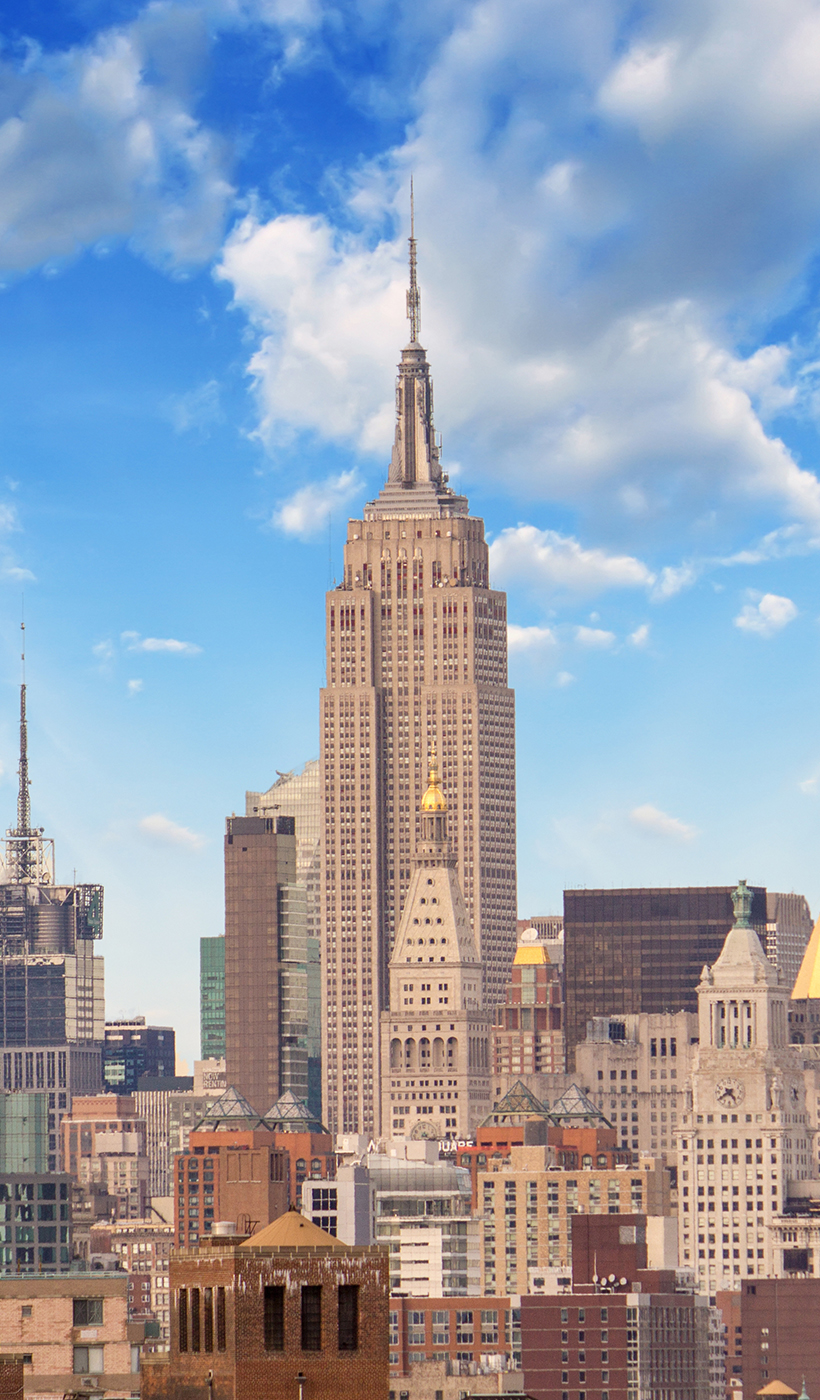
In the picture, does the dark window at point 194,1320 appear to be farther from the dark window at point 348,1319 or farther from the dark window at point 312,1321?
the dark window at point 348,1319

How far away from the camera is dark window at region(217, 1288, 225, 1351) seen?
78.1 metres

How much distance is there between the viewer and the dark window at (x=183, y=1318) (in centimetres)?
8050

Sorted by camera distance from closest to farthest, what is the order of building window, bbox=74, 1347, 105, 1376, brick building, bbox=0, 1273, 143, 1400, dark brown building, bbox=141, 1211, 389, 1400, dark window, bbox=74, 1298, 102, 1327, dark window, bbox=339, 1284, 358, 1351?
dark brown building, bbox=141, 1211, 389, 1400 < dark window, bbox=339, 1284, 358, 1351 < brick building, bbox=0, 1273, 143, 1400 < building window, bbox=74, 1347, 105, 1376 < dark window, bbox=74, 1298, 102, 1327

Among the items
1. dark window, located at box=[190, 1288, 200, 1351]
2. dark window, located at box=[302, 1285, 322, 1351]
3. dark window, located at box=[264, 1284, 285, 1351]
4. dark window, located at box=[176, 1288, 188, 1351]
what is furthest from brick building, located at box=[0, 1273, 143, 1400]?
dark window, located at box=[264, 1284, 285, 1351]

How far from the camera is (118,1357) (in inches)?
4454

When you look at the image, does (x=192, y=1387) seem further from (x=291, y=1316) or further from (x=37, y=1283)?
(x=37, y=1283)

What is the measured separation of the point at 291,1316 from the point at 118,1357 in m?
36.8

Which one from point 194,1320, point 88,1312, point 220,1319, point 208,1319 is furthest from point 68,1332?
point 220,1319

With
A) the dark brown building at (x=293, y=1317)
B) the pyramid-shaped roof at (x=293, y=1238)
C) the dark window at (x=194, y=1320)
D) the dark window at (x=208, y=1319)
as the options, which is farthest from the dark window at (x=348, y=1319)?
the dark window at (x=194, y=1320)

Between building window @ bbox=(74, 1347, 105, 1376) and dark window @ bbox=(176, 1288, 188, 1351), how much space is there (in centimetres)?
3180

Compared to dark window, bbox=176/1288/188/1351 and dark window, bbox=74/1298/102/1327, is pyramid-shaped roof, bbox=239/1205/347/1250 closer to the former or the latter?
dark window, bbox=176/1288/188/1351

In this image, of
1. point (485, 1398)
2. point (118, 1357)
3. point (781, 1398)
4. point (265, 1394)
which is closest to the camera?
point (265, 1394)

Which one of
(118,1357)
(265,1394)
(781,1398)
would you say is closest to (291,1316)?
(265,1394)

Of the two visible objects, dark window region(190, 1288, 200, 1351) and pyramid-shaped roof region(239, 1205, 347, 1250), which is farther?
dark window region(190, 1288, 200, 1351)
